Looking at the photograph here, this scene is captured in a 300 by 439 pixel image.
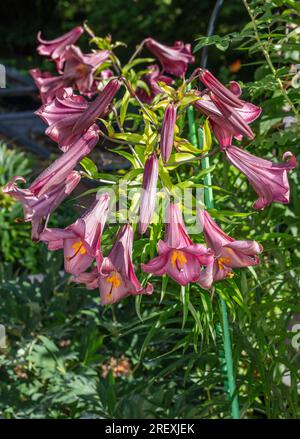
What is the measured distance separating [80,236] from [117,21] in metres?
8.75

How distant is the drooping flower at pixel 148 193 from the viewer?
1.49 m

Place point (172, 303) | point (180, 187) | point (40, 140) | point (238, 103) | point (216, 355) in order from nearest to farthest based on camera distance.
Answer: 1. point (238, 103)
2. point (180, 187)
3. point (172, 303)
4. point (216, 355)
5. point (40, 140)

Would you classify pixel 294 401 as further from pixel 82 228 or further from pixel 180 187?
pixel 82 228

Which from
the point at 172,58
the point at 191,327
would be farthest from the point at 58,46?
the point at 191,327

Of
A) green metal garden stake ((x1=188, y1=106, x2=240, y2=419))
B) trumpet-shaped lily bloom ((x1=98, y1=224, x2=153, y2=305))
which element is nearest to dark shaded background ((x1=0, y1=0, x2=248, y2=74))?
green metal garden stake ((x1=188, y1=106, x2=240, y2=419))

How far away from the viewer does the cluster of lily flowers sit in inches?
60.9

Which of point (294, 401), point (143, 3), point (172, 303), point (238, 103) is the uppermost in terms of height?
point (143, 3)

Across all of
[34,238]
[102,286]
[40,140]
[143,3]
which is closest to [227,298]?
[102,286]

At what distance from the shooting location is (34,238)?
1.62 m

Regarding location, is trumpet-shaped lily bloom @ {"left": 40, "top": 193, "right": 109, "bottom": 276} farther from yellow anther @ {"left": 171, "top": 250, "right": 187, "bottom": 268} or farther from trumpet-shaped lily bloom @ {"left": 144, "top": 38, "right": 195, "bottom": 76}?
trumpet-shaped lily bloom @ {"left": 144, "top": 38, "right": 195, "bottom": 76}

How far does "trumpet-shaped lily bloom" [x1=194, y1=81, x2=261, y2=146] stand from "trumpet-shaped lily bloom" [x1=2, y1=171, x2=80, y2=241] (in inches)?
10.9

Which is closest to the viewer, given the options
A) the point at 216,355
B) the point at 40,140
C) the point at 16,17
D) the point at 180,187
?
the point at 180,187

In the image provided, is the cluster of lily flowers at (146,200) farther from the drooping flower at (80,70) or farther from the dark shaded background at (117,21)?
the dark shaded background at (117,21)

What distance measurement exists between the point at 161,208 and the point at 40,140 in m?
5.09
